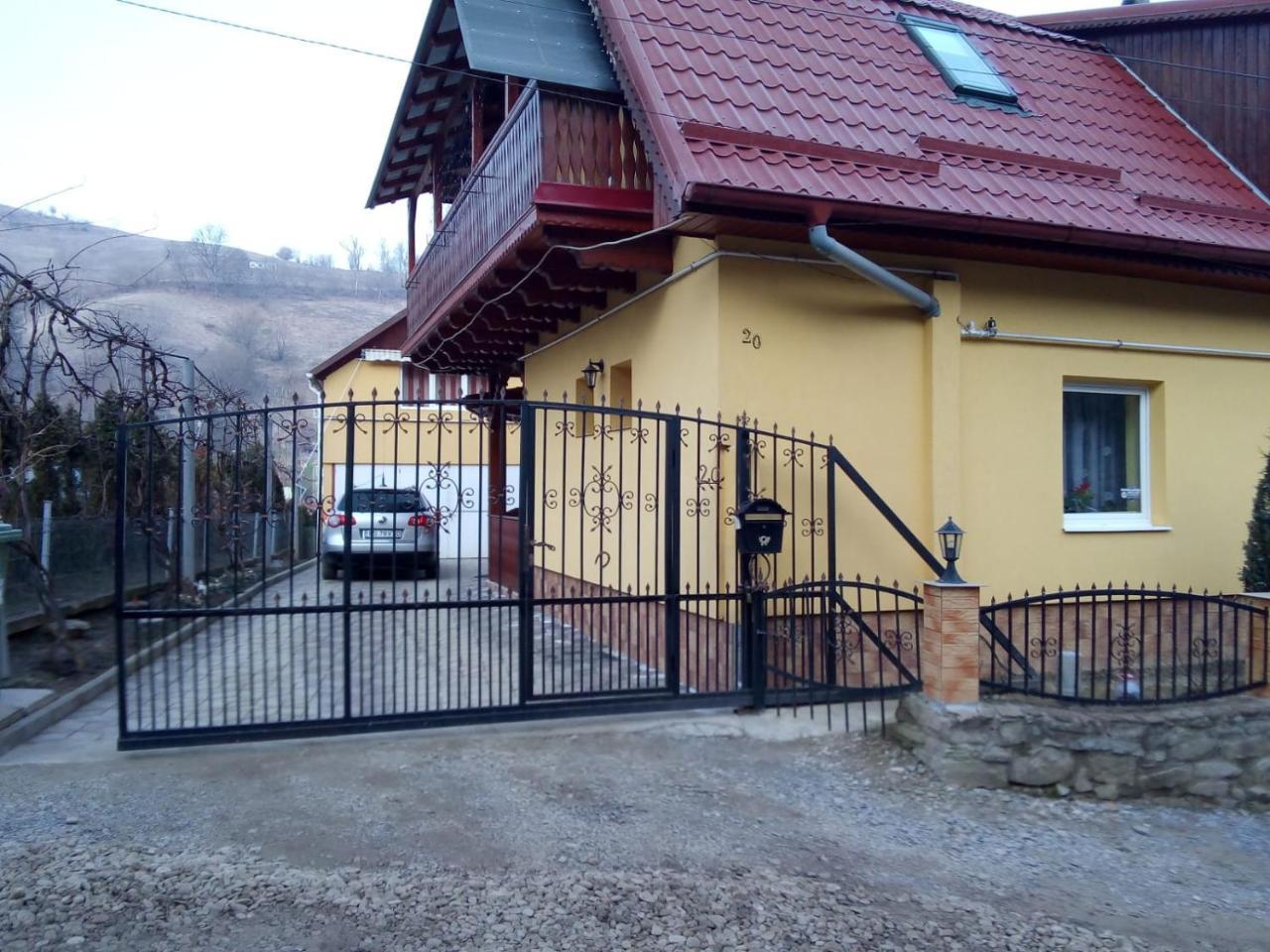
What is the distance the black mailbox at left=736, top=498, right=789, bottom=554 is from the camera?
6.41 meters

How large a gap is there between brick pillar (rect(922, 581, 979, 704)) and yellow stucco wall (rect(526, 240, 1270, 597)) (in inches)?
53.6

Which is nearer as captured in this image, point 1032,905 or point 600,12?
point 1032,905

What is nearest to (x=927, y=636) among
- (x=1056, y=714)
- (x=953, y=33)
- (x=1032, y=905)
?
(x=1056, y=714)

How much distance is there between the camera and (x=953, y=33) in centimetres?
1048

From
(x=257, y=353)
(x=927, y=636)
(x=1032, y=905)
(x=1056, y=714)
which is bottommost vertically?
(x=1032, y=905)

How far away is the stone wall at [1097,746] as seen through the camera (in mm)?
5828

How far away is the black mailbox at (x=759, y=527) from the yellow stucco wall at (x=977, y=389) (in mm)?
924

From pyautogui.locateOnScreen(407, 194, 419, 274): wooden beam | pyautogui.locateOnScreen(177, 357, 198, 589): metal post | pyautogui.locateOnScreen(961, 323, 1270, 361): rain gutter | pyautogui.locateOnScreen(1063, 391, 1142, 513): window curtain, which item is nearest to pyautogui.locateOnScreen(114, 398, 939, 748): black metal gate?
pyautogui.locateOnScreen(961, 323, 1270, 361): rain gutter

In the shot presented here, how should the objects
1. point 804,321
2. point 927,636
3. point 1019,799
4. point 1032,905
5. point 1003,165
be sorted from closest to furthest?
1. point 1032,905
2. point 1019,799
3. point 927,636
4. point 804,321
5. point 1003,165

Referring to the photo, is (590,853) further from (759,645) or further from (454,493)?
(454,493)

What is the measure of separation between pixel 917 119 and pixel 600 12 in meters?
3.02

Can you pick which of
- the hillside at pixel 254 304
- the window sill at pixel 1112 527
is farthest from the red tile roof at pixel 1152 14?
the hillside at pixel 254 304

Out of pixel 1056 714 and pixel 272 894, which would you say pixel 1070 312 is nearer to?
pixel 1056 714

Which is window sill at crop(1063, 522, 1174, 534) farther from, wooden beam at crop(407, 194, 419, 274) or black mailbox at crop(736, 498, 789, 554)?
wooden beam at crop(407, 194, 419, 274)
